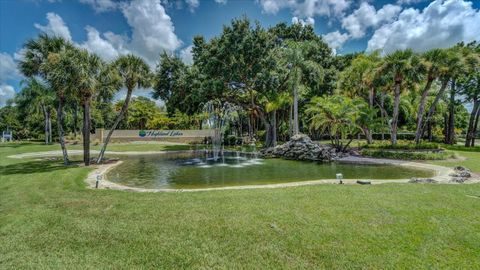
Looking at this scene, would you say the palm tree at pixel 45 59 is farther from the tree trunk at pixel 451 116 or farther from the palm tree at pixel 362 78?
the tree trunk at pixel 451 116

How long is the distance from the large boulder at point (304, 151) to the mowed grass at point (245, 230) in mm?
10052

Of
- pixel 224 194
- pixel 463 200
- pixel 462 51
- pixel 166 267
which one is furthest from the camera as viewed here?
pixel 462 51

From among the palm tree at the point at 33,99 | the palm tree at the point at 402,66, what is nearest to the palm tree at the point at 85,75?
the palm tree at the point at 33,99

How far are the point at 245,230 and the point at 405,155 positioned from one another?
15681 millimetres

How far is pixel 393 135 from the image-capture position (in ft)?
63.0

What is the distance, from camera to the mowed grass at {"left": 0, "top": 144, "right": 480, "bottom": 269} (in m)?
3.61

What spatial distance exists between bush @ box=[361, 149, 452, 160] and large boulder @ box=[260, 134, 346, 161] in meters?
2.24

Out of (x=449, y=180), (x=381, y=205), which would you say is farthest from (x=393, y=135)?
(x=381, y=205)

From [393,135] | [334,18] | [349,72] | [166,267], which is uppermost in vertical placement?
[334,18]

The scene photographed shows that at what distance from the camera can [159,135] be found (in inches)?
1422

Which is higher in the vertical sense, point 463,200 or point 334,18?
point 334,18

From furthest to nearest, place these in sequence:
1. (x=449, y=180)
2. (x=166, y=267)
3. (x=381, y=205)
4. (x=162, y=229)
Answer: (x=449, y=180)
(x=381, y=205)
(x=162, y=229)
(x=166, y=267)

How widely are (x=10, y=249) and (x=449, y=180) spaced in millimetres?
11818

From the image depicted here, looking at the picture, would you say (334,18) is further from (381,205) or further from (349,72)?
(381,205)
